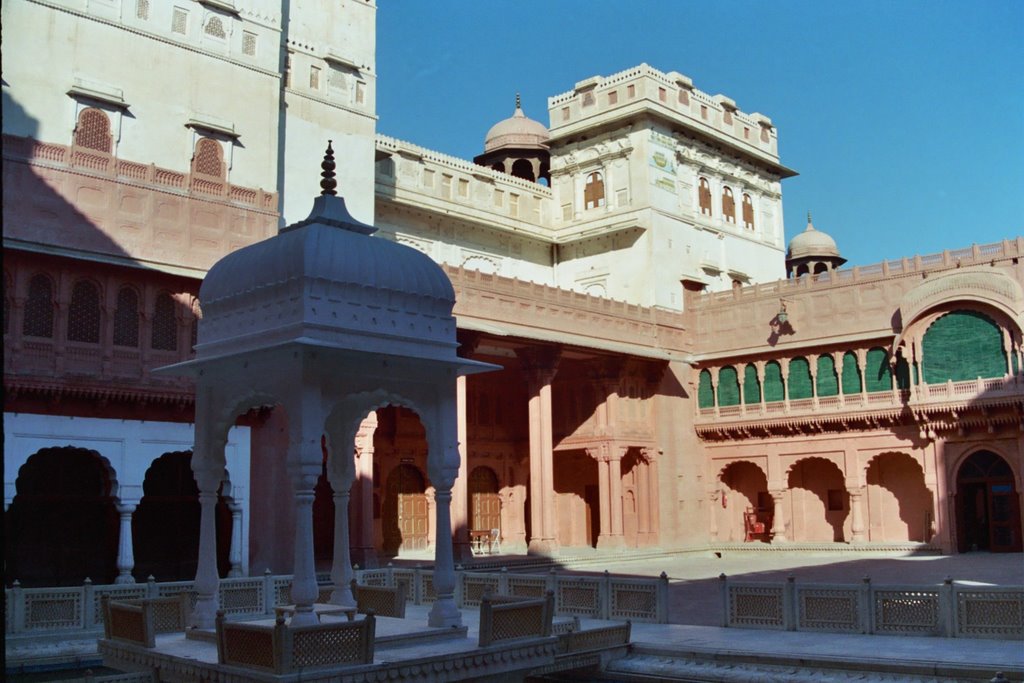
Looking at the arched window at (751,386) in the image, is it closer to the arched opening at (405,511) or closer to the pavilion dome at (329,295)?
the arched opening at (405,511)

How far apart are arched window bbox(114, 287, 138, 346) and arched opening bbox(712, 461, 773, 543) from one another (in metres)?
19.6

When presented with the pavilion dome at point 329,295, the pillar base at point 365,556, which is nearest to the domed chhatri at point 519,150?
the pillar base at point 365,556

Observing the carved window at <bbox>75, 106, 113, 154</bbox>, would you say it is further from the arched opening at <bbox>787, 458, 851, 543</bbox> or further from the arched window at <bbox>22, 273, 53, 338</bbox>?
the arched opening at <bbox>787, 458, 851, 543</bbox>

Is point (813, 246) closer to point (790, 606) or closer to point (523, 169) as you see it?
point (523, 169)

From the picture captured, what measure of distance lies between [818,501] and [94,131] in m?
22.6

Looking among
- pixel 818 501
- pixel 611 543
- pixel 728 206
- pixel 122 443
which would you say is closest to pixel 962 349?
pixel 818 501

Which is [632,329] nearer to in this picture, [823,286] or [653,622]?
[823,286]

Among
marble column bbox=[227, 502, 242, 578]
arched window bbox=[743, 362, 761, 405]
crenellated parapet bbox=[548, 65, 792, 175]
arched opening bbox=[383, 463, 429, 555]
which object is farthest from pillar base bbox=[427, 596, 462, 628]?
crenellated parapet bbox=[548, 65, 792, 175]

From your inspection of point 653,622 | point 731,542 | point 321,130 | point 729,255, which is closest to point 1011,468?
point 731,542

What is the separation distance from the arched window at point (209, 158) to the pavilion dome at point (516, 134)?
18.4 m

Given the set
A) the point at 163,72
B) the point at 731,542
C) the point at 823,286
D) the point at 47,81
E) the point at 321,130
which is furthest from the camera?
the point at 731,542

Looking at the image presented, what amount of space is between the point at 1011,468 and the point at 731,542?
8.76 meters

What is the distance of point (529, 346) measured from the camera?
27.7 m

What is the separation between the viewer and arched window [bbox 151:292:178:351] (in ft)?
64.6
